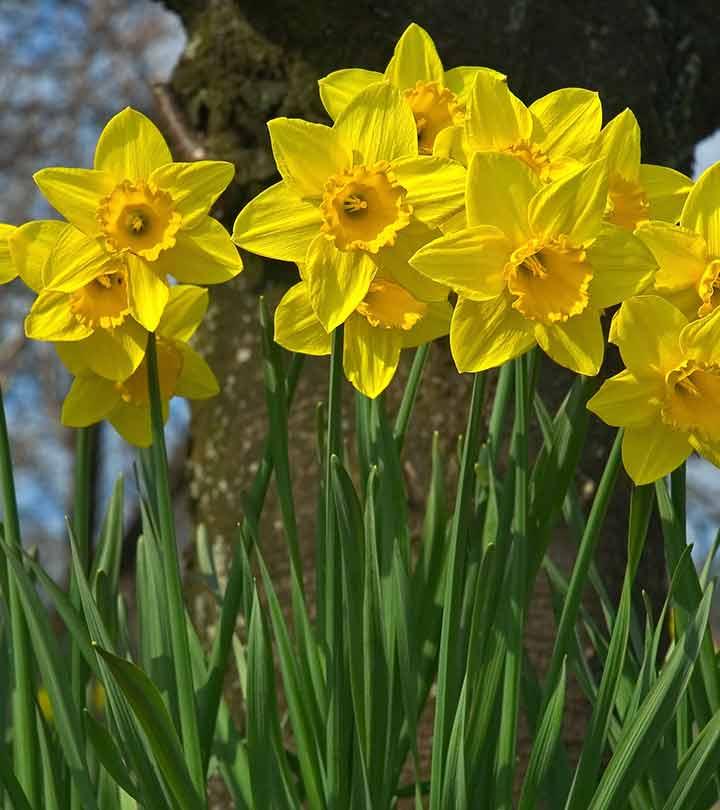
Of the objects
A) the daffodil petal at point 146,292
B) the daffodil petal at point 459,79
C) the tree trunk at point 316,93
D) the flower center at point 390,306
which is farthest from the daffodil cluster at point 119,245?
the tree trunk at point 316,93

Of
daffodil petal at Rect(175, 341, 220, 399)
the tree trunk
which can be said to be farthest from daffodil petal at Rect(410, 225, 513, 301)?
the tree trunk

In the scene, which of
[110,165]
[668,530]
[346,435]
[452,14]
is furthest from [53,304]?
[452,14]

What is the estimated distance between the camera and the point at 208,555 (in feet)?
4.11

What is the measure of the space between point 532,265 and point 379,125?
0.50 feet

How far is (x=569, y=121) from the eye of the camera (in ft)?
2.78

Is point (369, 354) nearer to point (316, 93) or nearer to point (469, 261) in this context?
point (469, 261)

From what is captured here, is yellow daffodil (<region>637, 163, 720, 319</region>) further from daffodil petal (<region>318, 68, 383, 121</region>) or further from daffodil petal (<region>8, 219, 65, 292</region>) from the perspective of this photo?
daffodil petal (<region>8, 219, 65, 292</region>)

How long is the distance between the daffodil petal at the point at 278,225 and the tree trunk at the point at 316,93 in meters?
0.89

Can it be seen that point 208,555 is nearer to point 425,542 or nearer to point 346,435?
point 425,542

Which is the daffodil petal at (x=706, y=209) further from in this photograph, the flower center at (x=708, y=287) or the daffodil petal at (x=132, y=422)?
the daffodil petal at (x=132, y=422)

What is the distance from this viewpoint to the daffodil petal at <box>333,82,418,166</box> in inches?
31.8

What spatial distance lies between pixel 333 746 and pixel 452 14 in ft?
4.16

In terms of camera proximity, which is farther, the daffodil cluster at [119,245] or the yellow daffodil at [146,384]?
the yellow daffodil at [146,384]

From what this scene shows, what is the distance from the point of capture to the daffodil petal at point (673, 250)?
793mm
